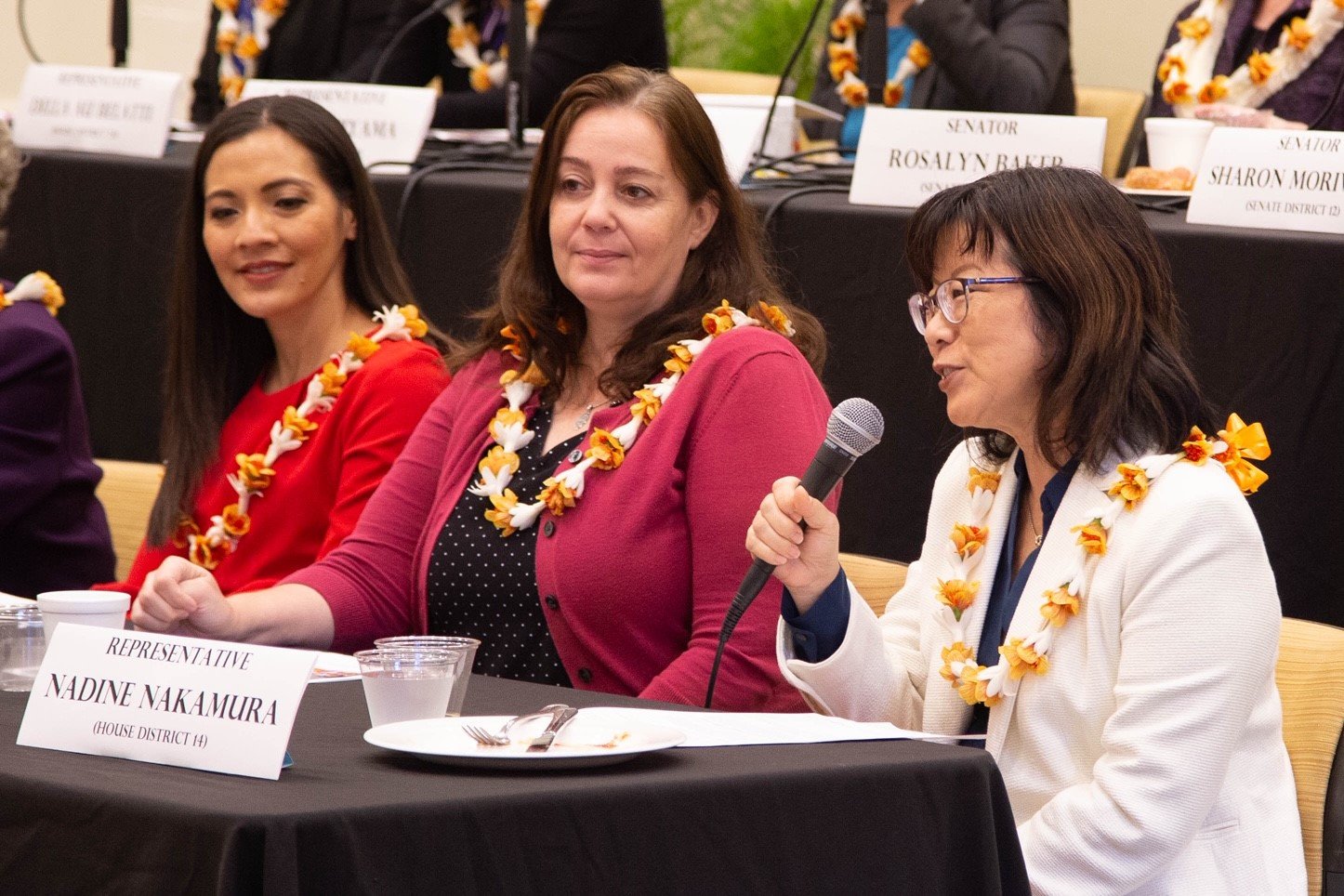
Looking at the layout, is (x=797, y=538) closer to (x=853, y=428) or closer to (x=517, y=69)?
(x=853, y=428)

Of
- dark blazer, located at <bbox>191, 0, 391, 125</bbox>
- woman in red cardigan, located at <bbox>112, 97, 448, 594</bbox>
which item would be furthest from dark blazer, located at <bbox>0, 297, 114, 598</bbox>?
dark blazer, located at <bbox>191, 0, 391, 125</bbox>

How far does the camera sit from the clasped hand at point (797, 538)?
166 cm

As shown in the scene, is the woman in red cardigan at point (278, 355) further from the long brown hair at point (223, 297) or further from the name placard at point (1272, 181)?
the name placard at point (1272, 181)

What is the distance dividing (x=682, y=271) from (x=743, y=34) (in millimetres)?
4067

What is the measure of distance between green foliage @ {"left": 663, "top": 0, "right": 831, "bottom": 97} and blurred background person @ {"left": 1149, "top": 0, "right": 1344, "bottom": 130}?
8.08 ft

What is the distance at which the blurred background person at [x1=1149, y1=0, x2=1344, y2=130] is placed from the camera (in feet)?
11.4

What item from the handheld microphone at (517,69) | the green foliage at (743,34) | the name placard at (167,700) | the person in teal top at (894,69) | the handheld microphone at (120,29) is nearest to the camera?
the name placard at (167,700)

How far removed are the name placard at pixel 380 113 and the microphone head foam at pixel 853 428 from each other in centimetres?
206

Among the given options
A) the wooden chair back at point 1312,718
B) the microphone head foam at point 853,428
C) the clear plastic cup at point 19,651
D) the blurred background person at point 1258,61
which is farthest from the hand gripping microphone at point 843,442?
the blurred background person at point 1258,61

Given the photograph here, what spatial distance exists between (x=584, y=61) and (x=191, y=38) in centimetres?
276

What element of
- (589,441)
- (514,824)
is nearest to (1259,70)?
(589,441)

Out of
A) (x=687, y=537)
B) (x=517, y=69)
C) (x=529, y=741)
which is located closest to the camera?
(x=529, y=741)

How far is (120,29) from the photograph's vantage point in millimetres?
4129

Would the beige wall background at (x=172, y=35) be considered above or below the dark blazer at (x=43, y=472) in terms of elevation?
above
